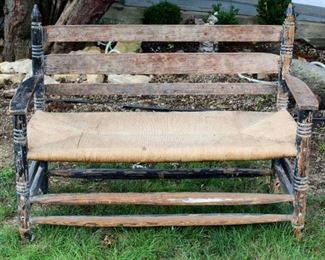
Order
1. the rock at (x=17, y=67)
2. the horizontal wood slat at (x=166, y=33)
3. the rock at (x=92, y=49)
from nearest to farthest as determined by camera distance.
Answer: the horizontal wood slat at (x=166, y=33)
the rock at (x=17, y=67)
the rock at (x=92, y=49)

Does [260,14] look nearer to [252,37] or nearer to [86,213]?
[252,37]

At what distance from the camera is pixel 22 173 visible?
2770 millimetres

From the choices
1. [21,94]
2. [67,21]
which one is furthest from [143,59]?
[67,21]

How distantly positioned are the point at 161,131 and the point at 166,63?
414mm

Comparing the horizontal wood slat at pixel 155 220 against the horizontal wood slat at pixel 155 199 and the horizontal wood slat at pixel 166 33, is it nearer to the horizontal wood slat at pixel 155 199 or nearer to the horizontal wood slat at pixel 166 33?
the horizontal wood slat at pixel 155 199

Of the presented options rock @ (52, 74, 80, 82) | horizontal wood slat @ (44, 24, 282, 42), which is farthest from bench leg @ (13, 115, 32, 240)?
rock @ (52, 74, 80, 82)

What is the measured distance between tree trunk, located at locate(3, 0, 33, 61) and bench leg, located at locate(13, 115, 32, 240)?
251cm

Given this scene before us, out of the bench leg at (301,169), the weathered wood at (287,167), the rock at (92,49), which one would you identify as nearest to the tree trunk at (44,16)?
the rock at (92,49)

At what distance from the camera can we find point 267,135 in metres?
2.88

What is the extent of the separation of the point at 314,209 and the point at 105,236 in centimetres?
98

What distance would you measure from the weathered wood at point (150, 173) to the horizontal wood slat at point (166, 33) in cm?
61

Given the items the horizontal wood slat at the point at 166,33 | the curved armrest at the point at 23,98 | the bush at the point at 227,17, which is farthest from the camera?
the bush at the point at 227,17

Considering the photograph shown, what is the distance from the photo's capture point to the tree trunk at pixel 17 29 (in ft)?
16.5

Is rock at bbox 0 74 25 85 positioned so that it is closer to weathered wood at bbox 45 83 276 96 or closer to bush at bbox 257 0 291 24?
weathered wood at bbox 45 83 276 96
